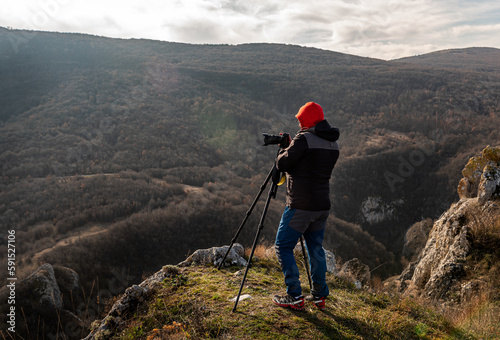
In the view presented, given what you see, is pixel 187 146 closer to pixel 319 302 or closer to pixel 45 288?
pixel 45 288

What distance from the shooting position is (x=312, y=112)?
3.61 m

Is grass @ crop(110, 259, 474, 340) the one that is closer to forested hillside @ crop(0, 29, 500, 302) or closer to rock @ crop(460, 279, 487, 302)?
rock @ crop(460, 279, 487, 302)

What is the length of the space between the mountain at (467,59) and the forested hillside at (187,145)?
2806cm

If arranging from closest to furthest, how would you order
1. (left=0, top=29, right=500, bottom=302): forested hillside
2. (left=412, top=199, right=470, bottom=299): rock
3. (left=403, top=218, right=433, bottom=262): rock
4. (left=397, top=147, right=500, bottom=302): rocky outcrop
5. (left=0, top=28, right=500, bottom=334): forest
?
(left=397, top=147, right=500, bottom=302): rocky outcrop
(left=412, top=199, right=470, bottom=299): rock
(left=0, top=28, right=500, bottom=334): forest
(left=0, top=29, right=500, bottom=302): forested hillside
(left=403, top=218, right=433, bottom=262): rock

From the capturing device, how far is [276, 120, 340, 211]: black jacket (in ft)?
11.2

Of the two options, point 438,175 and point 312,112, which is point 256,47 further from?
point 312,112

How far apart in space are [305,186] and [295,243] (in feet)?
2.55

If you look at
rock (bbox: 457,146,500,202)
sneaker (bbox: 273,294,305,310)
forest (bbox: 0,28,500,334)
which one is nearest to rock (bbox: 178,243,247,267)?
sneaker (bbox: 273,294,305,310)

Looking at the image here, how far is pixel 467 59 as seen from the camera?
97.9 metres

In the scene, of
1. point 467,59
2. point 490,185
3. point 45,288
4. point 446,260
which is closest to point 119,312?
point 446,260

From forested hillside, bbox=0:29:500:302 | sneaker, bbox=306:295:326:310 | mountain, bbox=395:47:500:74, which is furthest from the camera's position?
mountain, bbox=395:47:500:74

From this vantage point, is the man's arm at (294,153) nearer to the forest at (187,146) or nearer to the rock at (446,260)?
the rock at (446,260)

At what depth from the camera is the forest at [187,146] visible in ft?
54.6

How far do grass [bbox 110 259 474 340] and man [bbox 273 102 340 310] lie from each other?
1.06ft
